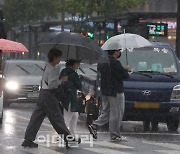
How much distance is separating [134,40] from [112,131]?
1.83m

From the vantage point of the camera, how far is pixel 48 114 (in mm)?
12328

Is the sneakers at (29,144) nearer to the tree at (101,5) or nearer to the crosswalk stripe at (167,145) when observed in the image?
the crosswalk stripe at (167,145)

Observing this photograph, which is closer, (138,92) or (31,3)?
(138,92)

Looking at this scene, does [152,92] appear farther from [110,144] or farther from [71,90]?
[71,90]

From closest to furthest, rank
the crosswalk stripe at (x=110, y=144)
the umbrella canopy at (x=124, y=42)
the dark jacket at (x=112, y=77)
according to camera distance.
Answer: the crosswalk stripe at (x=110, y=144), the dark jacket at (x=112, y=77), the umbrella canopy at (x=124, y=42)

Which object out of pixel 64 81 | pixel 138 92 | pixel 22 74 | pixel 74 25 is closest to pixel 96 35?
pixel 74 25

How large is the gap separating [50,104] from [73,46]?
150 cm

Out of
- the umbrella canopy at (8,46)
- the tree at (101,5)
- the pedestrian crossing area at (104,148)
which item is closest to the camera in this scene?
the pedestrian crossing area at (104,148)

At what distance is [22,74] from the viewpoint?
25.7 m

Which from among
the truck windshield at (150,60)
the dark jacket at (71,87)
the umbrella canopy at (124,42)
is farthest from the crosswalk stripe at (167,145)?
the truck windshield at (150,60)

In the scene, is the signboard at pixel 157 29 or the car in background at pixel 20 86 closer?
the car in background at pixel 20 86

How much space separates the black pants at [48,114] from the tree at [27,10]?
42678mm

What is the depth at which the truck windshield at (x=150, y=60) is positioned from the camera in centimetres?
1659

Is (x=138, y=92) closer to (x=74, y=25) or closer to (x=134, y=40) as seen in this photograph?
(x=134, y=40)
